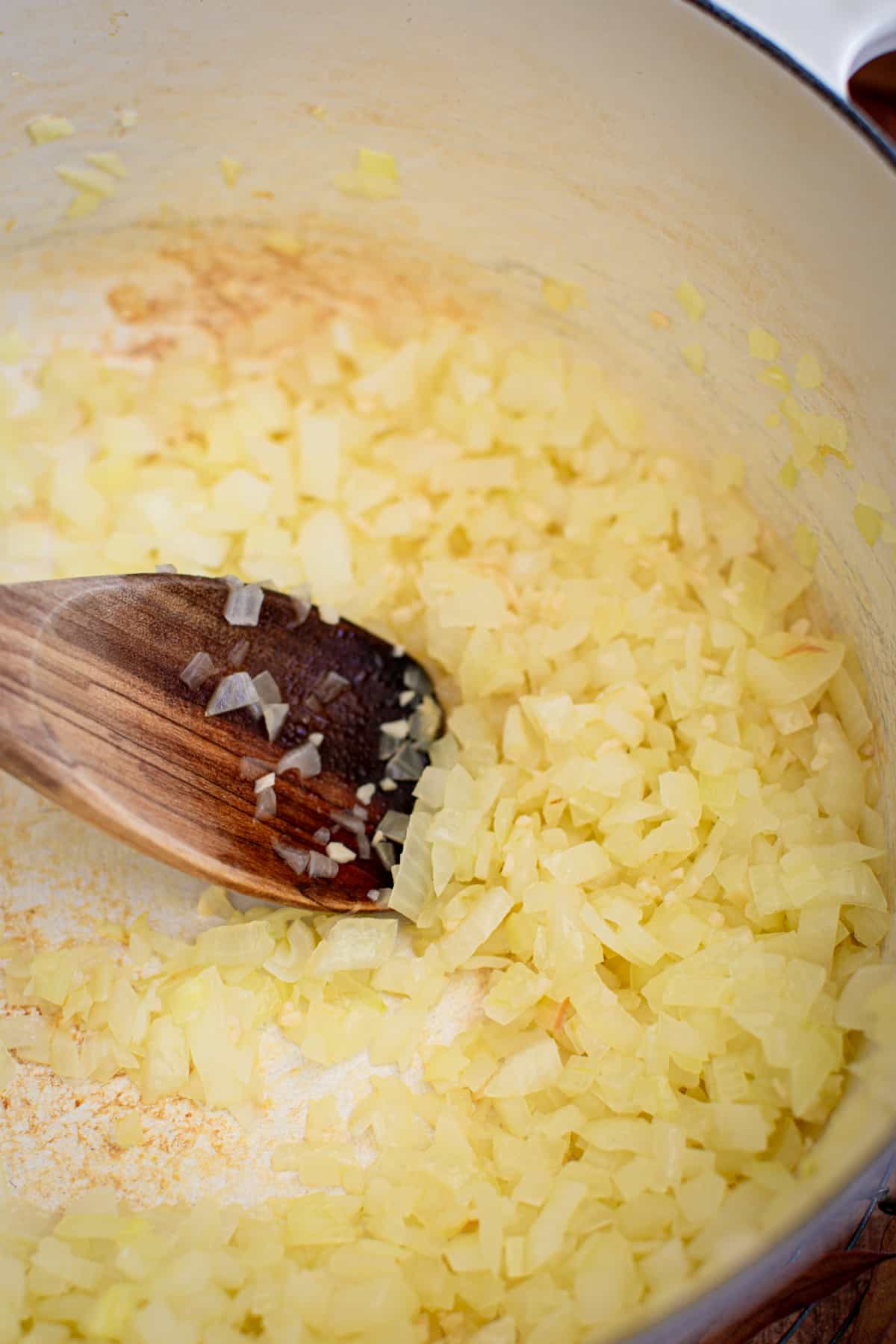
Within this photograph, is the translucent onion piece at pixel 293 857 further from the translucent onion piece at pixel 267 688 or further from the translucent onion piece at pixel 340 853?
the translucent onion piece at pixel 267 688

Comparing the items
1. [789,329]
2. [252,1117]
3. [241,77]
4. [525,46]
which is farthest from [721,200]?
[252,1117]

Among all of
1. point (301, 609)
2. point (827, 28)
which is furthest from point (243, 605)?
point (827, 28)

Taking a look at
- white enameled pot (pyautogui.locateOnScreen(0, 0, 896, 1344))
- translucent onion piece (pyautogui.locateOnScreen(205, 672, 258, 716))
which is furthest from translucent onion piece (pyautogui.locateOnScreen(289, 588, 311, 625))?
white enameled pot (pyautogui.locateOnScreen(0, 0, 896, 1344))

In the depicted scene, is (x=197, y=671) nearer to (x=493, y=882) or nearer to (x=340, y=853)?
(x=340, y=853)

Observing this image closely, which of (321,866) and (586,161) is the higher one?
(586,161)

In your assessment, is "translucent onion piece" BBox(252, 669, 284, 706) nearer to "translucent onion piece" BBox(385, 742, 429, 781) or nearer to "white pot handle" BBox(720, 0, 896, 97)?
"translucent onion piece" BBox(385, 742, 429, 781)

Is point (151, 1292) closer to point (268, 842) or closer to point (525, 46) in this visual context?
point (268, 842)
